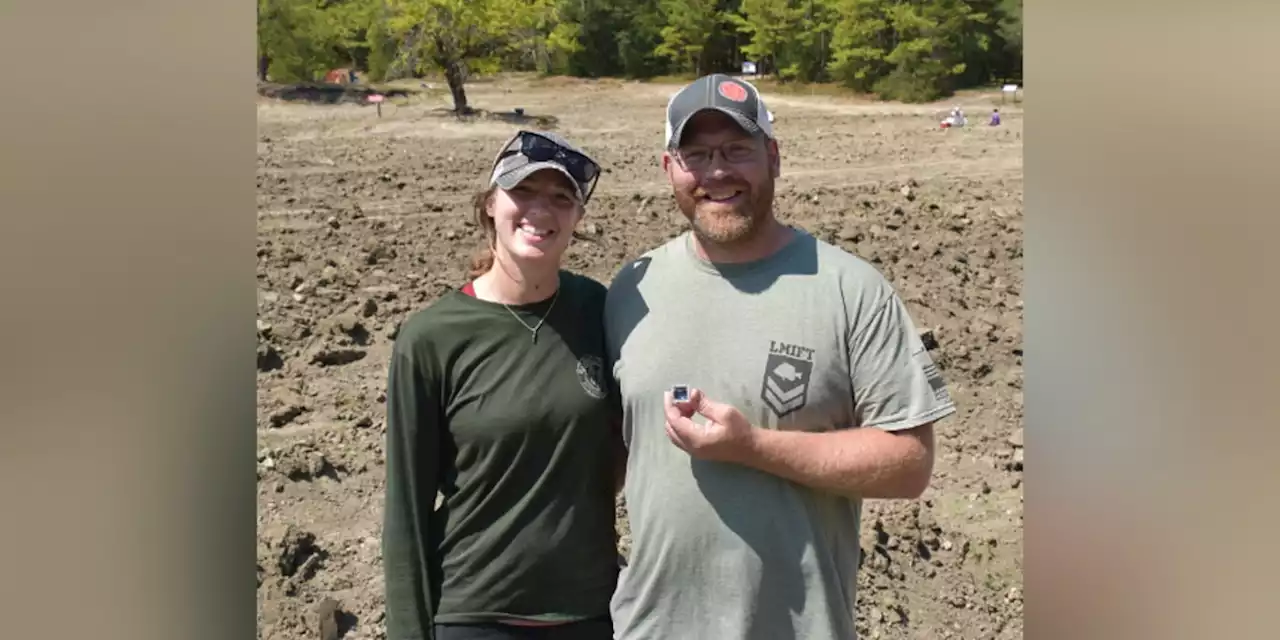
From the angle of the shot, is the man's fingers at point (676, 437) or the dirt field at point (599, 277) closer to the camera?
the man's fingers at point (676, 437)

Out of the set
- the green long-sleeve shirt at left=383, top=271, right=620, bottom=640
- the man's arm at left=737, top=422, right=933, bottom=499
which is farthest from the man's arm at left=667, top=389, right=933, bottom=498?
the green long-sleeve shirt at left=383, top=271, right=620, bottom=640

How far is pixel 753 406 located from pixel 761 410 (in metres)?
0.02

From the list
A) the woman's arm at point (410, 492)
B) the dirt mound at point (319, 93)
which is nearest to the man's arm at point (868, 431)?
the woman's arm at point (410, 492)

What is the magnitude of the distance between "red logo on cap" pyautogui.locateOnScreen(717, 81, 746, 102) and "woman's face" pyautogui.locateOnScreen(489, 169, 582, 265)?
1.19 feet

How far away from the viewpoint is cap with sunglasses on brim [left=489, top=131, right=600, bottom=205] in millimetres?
2020

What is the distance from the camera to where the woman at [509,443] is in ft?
6.45

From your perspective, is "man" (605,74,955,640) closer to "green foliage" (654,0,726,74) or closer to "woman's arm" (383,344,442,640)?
"woman's arm" (383,344,442,640)

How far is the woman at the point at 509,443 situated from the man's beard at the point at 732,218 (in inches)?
11.2

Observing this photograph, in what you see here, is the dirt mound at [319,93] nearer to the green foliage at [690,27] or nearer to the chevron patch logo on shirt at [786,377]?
the green foliage at [690,27]

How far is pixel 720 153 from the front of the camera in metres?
1.99
